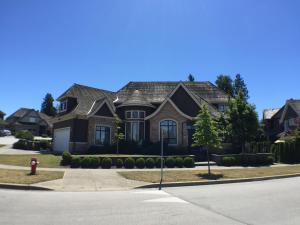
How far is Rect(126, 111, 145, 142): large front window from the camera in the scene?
36.0m

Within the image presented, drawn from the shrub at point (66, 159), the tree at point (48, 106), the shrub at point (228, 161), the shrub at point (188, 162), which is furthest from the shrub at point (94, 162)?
the tree at point (48, 106)

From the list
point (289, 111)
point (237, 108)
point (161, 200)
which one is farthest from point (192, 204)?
point (289, 111)

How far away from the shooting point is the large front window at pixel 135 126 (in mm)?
36031

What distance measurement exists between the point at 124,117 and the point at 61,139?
7594mm

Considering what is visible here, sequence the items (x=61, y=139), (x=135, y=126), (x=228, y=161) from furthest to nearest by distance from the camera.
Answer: (x=61, y=139), (x=135, y=126), (x=228, y=161)

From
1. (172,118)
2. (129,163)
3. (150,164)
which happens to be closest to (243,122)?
(172,118)

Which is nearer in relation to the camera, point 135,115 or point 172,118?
point 172,118

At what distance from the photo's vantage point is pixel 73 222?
8.22 metres

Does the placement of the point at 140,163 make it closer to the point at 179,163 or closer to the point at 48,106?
the point at 179,163

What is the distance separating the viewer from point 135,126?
36125 mm

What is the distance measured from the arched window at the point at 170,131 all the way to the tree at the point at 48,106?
8337 cm

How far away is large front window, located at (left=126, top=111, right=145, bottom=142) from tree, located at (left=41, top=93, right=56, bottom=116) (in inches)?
3188

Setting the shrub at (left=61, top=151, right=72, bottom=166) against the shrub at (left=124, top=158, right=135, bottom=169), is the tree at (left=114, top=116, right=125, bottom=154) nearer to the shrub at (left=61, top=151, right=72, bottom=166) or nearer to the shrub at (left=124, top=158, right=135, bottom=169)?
the shrub at (left=124, top=158, right=135, bottom=169)

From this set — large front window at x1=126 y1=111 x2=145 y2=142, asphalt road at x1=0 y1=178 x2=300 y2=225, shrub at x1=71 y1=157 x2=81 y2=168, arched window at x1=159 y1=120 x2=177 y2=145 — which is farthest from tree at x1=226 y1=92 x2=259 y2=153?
asphalt road at x1=0 y1=178 x2=300 y2=225
